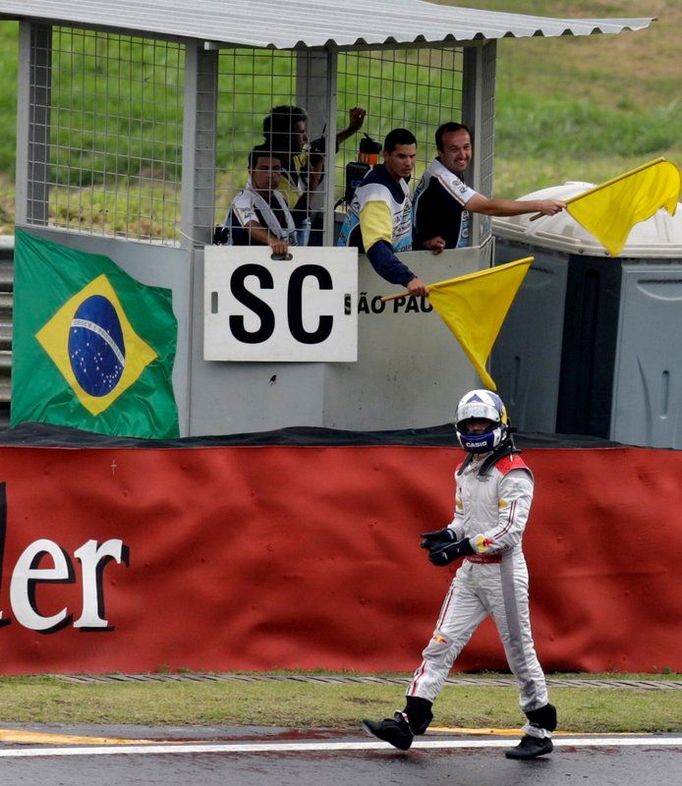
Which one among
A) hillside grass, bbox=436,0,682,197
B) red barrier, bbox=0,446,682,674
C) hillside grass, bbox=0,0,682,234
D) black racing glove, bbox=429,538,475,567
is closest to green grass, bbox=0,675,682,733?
red barrier, bbox=0,446,682,674

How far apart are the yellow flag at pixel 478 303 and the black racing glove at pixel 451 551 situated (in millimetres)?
2763

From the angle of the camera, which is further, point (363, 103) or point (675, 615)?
point (363, 103)

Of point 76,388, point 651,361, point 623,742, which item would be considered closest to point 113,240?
point 76,388

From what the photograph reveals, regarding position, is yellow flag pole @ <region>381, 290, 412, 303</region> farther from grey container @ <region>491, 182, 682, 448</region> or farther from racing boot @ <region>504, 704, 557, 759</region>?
racing boot @ <region>504, 704, 557, 759</region>

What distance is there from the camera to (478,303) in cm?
1099

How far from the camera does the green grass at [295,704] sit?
27.3ft

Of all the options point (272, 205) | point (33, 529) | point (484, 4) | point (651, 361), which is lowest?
point (33, 529)

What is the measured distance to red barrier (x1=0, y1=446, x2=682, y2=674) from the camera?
31.4 ft

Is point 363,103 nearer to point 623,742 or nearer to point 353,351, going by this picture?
point 353,351

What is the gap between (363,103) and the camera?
68.2 ft

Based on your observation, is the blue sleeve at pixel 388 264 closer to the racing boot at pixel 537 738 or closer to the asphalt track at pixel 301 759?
the asphalt track at pixel 301 759

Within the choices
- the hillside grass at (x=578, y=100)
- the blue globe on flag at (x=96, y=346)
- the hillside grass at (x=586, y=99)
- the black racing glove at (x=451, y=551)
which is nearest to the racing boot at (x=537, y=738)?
the black racing glove at (x=451, y=551)

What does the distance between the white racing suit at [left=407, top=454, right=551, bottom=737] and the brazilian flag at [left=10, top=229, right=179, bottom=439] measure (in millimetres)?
3481

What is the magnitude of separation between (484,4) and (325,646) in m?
25.1
